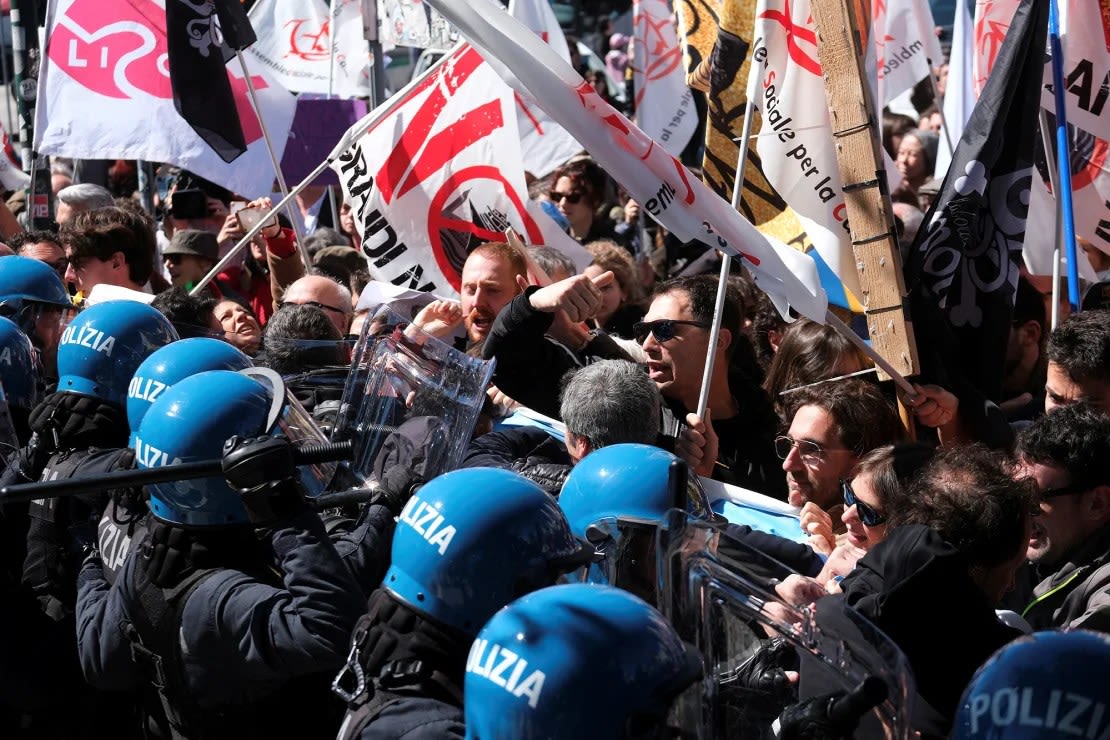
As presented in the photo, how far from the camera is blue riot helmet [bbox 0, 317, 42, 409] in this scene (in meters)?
4.71

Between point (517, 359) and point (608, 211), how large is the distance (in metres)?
6.61

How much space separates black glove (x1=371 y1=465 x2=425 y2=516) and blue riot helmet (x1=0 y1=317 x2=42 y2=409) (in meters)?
1.63

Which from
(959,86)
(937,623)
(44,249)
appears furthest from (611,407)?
(959,86)

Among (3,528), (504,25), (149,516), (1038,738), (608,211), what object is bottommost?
(608,211)

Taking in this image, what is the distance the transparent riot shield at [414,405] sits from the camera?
4008 mm

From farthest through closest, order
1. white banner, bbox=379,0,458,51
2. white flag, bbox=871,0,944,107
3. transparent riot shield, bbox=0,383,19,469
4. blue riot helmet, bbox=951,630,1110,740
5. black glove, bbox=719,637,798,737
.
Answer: white banner, bbox=379,0,458,51
white flag, bbox=871,0,944,107
transparent riot shield, bbox=0,383,19,469
black glove, bbox=719,637,798,737
blue riot helmet, bbox=951,630,1110,740

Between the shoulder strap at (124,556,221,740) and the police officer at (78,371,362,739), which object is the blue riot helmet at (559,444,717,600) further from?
the shoulder strap at (124,556,221,740)

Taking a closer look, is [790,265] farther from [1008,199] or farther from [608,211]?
[608,211]

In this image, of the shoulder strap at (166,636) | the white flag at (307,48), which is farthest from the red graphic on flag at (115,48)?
the shoulder strap at (166,636)

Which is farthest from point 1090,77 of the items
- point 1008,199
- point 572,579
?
point 572,579

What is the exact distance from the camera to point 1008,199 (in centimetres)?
497

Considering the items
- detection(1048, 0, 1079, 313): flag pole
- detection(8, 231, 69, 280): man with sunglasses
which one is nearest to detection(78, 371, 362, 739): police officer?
detection(1048, 0, 1079, 313): flag pole

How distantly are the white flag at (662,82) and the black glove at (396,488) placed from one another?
22.7 feet

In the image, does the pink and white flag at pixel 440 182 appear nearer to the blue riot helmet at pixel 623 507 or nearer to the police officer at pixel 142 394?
the police officer at pixel 142 394
